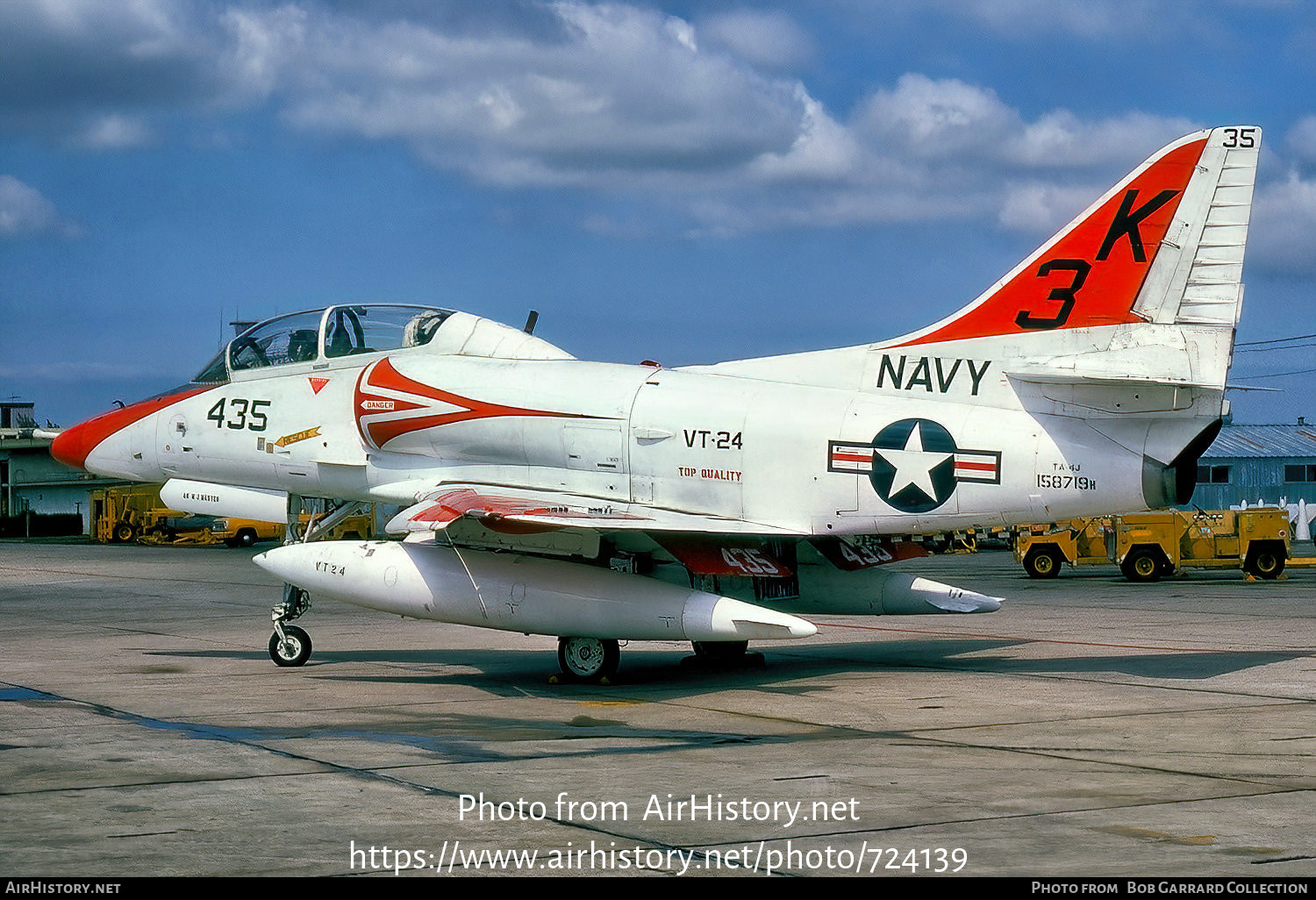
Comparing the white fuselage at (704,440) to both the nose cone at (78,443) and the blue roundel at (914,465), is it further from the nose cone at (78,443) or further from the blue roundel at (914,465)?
the nose cone at (78,443)

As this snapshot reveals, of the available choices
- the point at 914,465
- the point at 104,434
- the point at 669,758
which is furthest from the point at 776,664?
the point at 104,434

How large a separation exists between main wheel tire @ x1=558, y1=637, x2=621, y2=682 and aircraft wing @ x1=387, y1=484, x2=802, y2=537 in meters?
1.37

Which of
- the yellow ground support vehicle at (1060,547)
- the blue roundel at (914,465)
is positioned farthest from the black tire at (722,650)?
the yellow ground support vehicle at (1060,547)

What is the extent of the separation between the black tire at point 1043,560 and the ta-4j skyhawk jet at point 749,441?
1940cm

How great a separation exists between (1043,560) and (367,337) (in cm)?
→ 2235

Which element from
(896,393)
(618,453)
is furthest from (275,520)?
(896,393)

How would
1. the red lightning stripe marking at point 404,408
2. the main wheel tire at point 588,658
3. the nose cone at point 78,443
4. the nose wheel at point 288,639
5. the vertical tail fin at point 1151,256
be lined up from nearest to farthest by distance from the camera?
the vertical tail fin at point 1151,256, the main wheel tire at point 588,658, the red lightning stripe marking at point 404,408, the nose wheel at point 288,639, the nose cone at point 78,443

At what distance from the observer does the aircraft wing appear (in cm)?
1218

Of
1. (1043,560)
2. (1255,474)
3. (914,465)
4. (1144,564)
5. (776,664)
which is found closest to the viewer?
(914,465)

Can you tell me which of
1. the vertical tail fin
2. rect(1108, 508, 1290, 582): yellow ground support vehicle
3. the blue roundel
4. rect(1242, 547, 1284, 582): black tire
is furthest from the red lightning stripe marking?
rect(1242, 547, 1284, 582): black tire

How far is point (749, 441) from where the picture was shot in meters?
13.0

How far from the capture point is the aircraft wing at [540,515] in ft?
40.0

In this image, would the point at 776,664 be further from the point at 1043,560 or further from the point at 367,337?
the point at 1043,560
